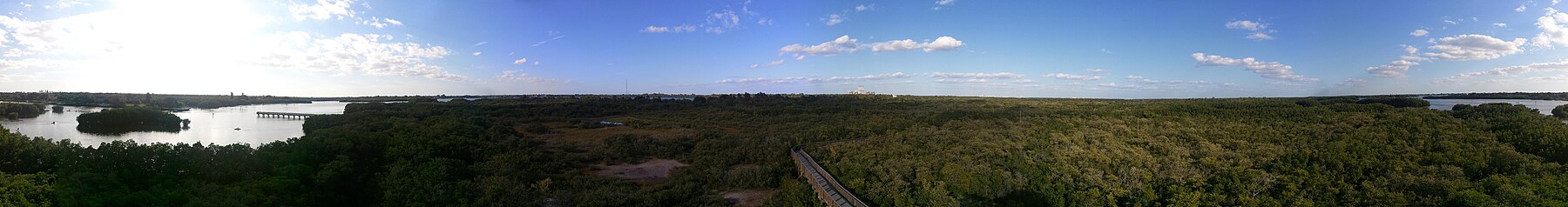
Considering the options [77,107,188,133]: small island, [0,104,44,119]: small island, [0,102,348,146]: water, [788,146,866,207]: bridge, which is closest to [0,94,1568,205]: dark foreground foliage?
[788,146,866,207]: bridge

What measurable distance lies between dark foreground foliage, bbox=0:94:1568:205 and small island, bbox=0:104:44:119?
29.0m

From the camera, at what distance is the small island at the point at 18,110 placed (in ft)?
117

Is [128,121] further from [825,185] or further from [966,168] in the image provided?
[966,168]

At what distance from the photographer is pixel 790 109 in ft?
191

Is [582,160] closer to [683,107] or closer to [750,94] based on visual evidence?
[683,107]

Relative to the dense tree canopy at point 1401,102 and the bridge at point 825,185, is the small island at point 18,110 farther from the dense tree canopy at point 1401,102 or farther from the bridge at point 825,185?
the dense tree canopy at point 1401,102

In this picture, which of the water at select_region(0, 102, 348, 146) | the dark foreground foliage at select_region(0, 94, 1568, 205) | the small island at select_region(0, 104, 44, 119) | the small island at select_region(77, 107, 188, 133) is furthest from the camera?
the small island at select_region(0, 104, 44, 119)

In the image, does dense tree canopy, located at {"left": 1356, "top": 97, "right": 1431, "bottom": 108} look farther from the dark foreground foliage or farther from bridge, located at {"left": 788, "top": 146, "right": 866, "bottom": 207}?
bridge, located at {"left": 788, "top": 146, "right": 866, "bottom": 207}

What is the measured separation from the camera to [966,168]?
569 inches

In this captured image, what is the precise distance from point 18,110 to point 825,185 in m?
51.3

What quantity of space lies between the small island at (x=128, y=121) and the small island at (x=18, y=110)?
447 centimetres

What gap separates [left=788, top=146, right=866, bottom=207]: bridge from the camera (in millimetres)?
14289

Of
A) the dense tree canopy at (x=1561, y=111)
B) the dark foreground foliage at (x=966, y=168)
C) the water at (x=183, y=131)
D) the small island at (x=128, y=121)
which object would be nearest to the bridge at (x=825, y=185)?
the dark foreground foliage at (x=966, y=168)

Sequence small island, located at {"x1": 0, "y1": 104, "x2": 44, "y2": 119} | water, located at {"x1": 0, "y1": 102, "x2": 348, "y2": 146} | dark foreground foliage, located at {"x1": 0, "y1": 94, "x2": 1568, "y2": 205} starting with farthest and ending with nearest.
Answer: small island, located at {"x1": 0, "y1": 104, "x2": 44, "y2": 119} → water, located at {"x1": 0, "y1": 102, "x2": 348, "y2": 146} → dark foreground foliage, located at {"x1": 0, "y1": 94, "x2": 1568, "y2": 205}
